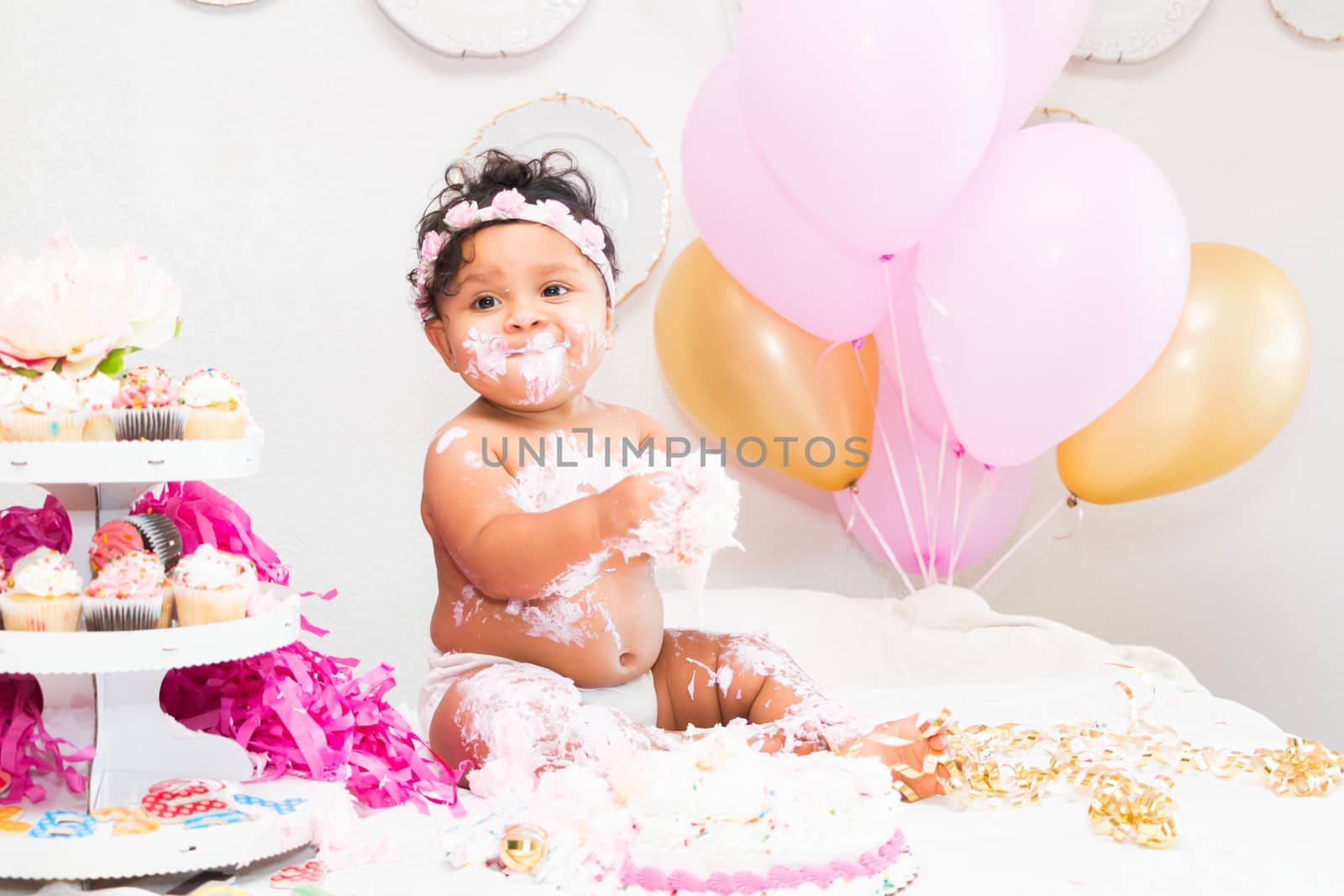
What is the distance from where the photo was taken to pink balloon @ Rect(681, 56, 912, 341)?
168 centimetres

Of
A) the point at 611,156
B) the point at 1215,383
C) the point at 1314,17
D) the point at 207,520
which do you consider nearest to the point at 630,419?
the point at 207,520

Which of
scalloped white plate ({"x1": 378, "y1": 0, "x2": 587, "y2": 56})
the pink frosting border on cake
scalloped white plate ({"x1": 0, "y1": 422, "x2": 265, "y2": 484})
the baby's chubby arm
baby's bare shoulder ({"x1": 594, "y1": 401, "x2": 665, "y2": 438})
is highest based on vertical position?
scalloped white plate ({"x1": 378, "y1": 0, "x2": 587, "y2": 56})

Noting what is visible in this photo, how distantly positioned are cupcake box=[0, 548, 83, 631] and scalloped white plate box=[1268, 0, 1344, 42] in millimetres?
2270

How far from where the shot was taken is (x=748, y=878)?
2.81 ft

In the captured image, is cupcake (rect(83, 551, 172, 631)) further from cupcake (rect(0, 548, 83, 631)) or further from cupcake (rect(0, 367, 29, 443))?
cupcake (rect(0, 367, 29, 443))

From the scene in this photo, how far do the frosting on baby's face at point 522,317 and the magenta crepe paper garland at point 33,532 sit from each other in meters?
0.44

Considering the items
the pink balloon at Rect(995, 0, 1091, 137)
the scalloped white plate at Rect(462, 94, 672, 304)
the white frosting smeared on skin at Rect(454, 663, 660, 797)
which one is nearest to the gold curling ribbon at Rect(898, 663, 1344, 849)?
the white frosting smeared on skin at Rect(454, 663, 660, 797)

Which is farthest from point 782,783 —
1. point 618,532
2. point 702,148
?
point 702,148

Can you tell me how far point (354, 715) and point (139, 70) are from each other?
134 cm

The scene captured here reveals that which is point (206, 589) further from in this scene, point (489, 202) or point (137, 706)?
point (489, 202)

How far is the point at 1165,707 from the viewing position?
1.44 meters

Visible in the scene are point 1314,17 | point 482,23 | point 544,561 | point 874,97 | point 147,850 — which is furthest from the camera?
point 1314,17

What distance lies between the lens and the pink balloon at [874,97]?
147 cm

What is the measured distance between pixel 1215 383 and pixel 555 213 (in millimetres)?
1052
